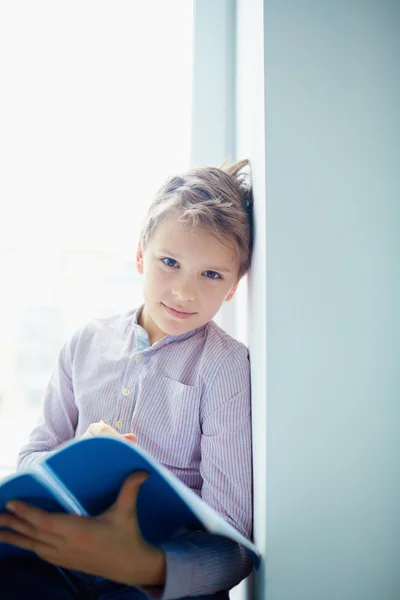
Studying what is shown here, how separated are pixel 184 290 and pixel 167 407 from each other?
206 millimetres

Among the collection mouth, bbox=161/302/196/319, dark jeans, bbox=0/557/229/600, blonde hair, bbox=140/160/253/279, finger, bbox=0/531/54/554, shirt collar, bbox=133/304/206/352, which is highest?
blonde hair, bbox=140/160/253/279

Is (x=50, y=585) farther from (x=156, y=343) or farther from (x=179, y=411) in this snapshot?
(x=156, y=343)

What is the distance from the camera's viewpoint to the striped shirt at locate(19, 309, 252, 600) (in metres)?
0.60

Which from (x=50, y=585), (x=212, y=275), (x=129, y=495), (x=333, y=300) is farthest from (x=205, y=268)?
(x=50, y=585)

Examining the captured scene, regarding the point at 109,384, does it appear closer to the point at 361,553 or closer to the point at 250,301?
the point at 250,301

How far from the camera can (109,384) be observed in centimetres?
86

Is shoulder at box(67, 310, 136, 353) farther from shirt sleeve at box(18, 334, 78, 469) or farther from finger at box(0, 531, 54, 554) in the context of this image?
finger at box(0, 531, 54, 554)

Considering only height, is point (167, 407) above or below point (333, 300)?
below

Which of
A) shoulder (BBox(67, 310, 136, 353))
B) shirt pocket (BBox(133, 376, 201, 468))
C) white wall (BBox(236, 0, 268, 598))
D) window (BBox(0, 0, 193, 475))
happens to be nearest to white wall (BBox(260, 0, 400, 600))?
white wall (BBox(236, 0, 268, 598))

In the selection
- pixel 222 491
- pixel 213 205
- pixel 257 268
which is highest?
pixel 213 205

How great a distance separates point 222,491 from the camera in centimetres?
69

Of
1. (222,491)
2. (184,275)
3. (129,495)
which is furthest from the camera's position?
(184,275)

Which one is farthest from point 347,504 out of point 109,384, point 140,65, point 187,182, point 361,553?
point 140,65

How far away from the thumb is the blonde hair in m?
0.41
